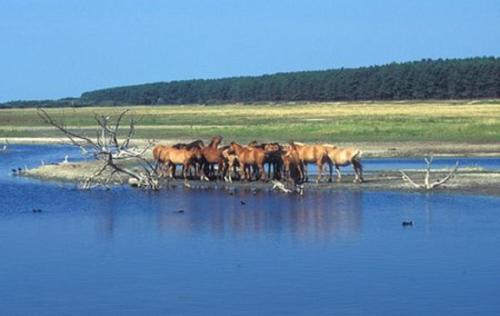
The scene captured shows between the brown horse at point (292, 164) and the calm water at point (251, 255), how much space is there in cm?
197

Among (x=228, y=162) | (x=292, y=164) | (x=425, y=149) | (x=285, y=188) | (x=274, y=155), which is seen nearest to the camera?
(x=285, y=188)

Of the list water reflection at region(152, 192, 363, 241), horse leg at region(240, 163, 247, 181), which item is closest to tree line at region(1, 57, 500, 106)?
horse leg at region(240, 163, 247, 181)

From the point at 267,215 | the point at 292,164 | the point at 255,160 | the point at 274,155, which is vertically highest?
the point at 274,155

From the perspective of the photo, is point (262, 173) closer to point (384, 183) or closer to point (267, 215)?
point (384, 183)

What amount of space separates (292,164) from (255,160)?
2.76 ft

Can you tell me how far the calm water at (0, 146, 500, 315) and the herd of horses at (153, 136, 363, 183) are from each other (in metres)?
2.06

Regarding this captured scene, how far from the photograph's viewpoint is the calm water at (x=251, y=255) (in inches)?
554

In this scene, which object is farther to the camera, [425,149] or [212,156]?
[425,149]

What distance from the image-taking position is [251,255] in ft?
57.1

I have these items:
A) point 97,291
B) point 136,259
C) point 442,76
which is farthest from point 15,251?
point 442,76

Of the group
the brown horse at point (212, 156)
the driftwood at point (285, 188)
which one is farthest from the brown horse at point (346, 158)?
the brown horse at point (212, 156)

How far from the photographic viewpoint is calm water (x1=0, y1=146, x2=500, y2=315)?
46.2 ft

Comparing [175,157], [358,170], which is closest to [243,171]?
[175,157]

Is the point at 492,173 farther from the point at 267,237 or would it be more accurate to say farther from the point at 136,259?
the point at 136,259
